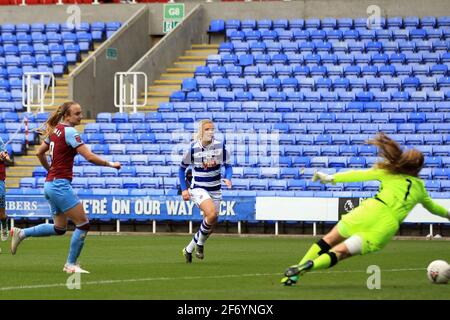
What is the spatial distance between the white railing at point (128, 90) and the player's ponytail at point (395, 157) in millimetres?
22176

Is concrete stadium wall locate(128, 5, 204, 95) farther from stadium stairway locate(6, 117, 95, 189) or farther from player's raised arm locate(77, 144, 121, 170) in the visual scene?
player's raised arm locate(77, 144, 121, 170)

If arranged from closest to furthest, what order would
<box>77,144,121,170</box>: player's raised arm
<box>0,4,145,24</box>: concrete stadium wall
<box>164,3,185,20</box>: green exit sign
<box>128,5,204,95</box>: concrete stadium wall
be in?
<box>77,144,121,170</box>: player's raised arm < <box>128,5,204,95</box>: concrete stadium wall < <box>164,3,185,20</box>: green exit sign < <box>0,4,145,24</box>: concrete stadium wall

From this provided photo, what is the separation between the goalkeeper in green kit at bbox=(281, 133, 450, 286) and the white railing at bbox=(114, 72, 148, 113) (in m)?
22.1

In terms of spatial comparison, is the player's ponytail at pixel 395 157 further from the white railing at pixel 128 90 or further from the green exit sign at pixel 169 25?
the green exit sign at pixel 169 25

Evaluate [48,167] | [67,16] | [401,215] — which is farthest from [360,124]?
[401,215]

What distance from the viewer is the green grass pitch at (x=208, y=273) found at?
1155 cm

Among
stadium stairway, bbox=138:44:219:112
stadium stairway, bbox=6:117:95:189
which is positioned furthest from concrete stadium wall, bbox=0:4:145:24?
stadium stairway, bbox=6:117:95:189

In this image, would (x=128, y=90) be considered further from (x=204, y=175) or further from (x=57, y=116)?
(x=57, y=116)

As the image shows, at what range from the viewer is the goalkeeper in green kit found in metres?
11.6

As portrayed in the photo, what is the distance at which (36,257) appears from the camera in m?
18.1

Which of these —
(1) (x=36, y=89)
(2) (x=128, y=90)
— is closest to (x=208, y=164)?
(2) (x=128, y=90)

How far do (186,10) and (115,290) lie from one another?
26.9 metres

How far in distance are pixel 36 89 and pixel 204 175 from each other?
61.9ft
